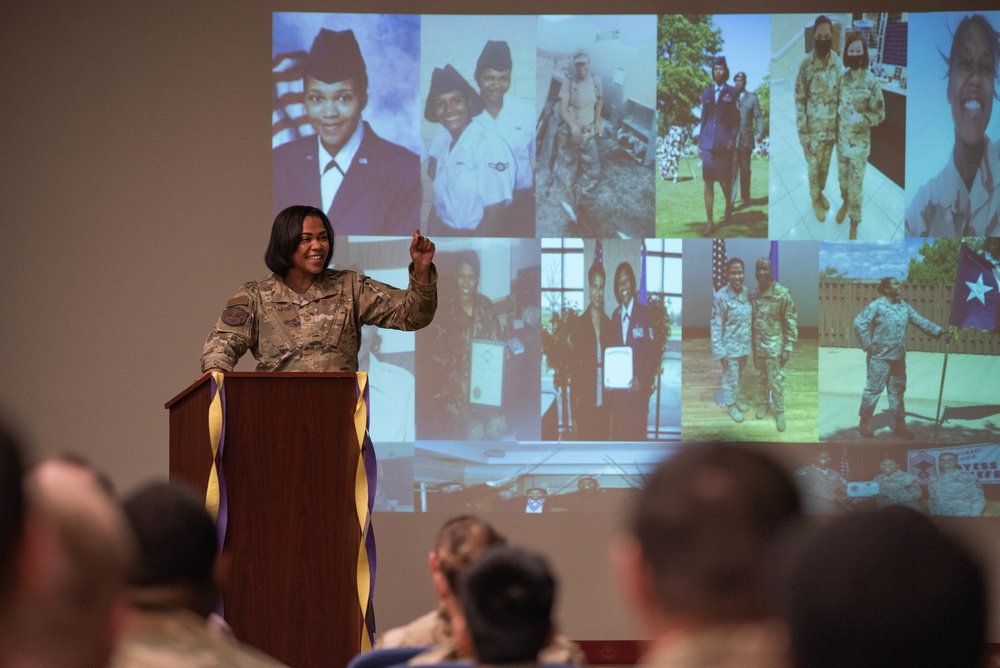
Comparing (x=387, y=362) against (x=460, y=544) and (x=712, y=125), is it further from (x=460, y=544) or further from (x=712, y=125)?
(x=460, y=544)

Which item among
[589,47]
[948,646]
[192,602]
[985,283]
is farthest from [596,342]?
[948,646]

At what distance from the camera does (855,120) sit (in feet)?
19.2

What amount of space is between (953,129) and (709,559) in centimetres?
528

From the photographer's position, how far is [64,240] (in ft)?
19.3

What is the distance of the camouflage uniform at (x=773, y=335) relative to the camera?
583cm

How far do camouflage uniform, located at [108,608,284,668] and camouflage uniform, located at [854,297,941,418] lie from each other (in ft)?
16.0

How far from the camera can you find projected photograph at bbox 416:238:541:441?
5.80m

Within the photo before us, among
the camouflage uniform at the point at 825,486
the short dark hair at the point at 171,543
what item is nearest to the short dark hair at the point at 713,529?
the short dark hair at the point at 171,543

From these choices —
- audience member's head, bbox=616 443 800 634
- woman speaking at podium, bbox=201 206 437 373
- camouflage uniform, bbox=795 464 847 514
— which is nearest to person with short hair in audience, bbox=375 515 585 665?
audience member's head, bbox=616 443 800 634

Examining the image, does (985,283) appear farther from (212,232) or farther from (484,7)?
(212,232)

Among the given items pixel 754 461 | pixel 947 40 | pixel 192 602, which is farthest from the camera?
pixel 947 40

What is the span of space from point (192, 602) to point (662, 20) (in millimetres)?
4878

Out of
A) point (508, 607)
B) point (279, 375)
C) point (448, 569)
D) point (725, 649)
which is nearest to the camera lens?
point (725, 649)

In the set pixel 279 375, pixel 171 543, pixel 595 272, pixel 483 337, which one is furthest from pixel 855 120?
pixel 171 543
